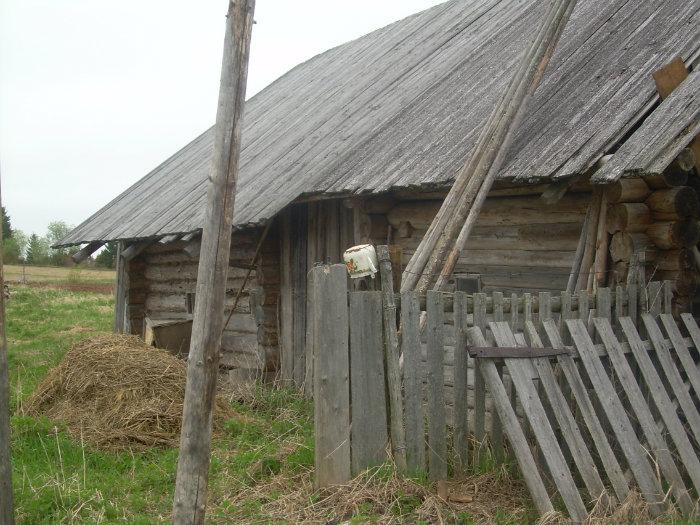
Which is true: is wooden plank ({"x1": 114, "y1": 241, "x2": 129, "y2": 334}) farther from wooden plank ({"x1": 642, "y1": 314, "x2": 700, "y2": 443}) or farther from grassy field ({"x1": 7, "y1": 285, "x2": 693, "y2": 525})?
wooden plank ({"x1": 642, "y1": 314, "x2": 700, "y2": 443})

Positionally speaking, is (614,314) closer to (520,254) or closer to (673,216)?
(673,216)

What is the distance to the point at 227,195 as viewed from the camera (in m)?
4.48

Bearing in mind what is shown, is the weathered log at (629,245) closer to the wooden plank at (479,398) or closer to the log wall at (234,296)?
the wooden plank at (479,398)

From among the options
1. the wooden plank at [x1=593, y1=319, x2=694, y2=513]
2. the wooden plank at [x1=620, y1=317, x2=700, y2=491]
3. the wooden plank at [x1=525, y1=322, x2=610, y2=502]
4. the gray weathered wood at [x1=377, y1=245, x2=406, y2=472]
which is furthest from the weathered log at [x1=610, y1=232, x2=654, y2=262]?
the gray weathered wood at [x1=377, y1=245, x2=406, y2=472]

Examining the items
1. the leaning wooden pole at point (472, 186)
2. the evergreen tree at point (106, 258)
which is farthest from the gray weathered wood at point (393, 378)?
the evergreen tree at point (106, 258)

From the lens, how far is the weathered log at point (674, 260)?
5.86m

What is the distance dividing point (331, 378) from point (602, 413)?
1.93 metres

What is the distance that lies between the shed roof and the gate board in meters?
1.45

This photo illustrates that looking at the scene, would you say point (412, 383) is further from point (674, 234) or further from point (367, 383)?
point (674, 234)

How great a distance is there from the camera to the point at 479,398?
16.0ft

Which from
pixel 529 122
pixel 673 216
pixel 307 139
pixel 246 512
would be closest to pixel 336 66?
pixel 307 139

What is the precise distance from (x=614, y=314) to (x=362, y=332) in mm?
1995

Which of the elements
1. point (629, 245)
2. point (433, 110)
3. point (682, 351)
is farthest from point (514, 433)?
point (433, 110)

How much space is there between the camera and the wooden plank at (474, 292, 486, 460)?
15.9 ft
